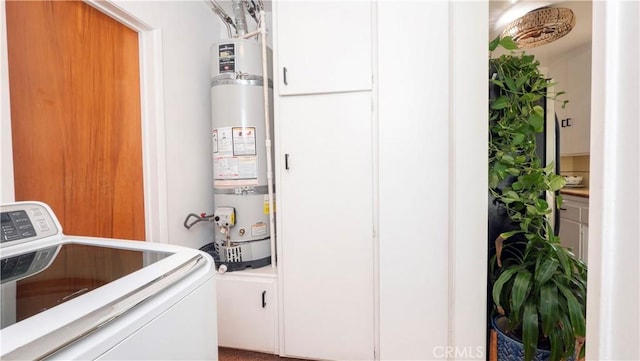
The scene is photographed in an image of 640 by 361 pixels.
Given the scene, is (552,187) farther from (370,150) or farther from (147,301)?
(147,301)

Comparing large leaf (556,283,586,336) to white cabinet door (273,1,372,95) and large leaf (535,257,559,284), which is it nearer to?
large leaf (535,257,559,284)

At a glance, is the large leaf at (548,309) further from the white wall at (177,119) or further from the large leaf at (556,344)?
the white wall at (177,119)

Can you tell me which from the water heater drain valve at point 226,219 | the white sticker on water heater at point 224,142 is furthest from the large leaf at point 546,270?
the white sticker on water heater at point 224,142

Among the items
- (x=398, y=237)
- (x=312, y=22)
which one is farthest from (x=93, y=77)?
(x=398, y=237)

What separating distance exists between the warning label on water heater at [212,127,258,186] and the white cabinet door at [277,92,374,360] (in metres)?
0.25

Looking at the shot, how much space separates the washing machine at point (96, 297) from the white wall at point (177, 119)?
0.70 metres

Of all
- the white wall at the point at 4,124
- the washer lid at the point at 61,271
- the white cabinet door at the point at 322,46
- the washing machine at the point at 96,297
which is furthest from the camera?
the white cabinet door at the point at 322,46

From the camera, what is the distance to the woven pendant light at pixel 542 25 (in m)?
1.59

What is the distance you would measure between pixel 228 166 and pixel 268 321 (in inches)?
39.4

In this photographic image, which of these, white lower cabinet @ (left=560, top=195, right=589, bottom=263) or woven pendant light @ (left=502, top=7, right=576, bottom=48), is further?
white lower cabinet @ (left=560, top=195, right=589, bottom=263)

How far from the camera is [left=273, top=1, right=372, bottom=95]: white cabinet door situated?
1.39 metres

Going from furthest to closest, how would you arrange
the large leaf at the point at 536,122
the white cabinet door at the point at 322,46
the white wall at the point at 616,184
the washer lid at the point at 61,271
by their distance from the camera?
the white cabinet door at the point at 322,46 < the large leaf at the point at 536,122 < the washer lid at the point at 61,271 < the white wall at the point at 616,184

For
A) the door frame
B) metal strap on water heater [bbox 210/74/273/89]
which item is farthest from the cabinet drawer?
the door frame

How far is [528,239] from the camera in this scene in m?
1.25
